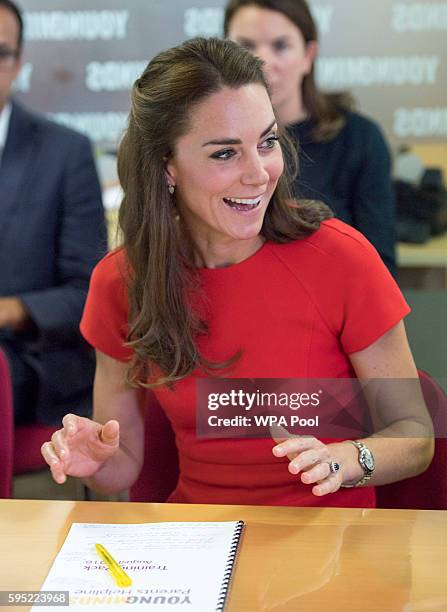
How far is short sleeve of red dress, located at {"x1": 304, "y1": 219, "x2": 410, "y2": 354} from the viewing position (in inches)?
58.1

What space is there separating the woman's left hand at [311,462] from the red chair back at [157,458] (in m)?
0.33

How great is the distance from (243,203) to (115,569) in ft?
1.86

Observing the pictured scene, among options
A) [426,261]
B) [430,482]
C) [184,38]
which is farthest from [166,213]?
[184,38]

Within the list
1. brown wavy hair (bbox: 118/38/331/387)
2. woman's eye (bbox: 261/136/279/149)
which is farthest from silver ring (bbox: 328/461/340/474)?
woman's eye (bbox: 261/136/279/149)

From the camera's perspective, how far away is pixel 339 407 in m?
1.45

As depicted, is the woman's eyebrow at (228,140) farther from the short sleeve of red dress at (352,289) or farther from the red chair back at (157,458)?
the red chair back at (157,458)

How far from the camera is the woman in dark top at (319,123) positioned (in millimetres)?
2385

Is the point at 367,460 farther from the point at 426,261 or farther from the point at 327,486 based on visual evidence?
the point at 426,261

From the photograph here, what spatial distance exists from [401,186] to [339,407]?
1881 mm

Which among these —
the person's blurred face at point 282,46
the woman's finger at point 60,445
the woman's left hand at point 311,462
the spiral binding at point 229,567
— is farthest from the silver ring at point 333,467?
the person's blurred face at point 282,46

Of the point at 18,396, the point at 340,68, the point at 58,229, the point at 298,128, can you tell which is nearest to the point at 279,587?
the point at 18,396

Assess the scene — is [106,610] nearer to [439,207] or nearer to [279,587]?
[279,587]

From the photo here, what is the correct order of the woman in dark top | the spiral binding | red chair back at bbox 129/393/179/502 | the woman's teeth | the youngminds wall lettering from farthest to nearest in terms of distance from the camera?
the youngminds wall lettering
the woman in dark top
red chair back at bbox 129/393/179/502
the woman's teeth
the spiral binding

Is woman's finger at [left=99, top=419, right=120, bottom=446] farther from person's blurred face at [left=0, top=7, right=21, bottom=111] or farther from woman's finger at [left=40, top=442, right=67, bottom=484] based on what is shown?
person's blurred face at [left=0, top=7, right=21, bottom=111]
